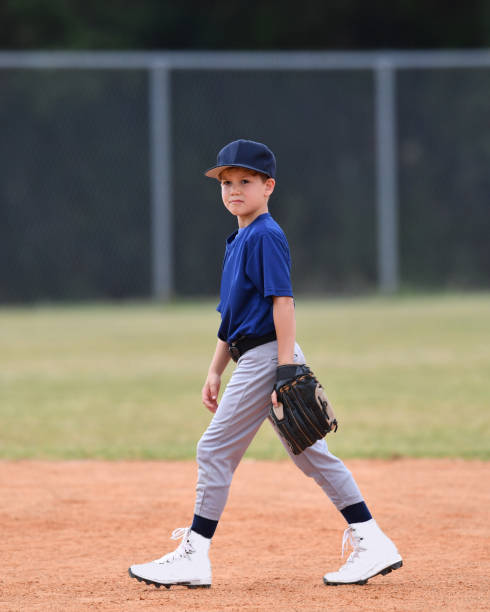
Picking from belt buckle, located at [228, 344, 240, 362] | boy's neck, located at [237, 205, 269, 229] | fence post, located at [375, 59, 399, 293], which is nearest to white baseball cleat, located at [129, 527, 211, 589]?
belt buckle, located at [228, 344, 240, 362]

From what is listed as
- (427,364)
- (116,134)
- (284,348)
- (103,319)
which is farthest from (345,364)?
(116,134)

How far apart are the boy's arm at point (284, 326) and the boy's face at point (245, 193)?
1.14 feet

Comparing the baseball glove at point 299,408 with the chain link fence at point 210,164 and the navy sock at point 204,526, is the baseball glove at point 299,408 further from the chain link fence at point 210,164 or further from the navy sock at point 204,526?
the chain link fence at point 210,164

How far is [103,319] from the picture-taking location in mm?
15070

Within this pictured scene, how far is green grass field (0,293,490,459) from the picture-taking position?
6844mm

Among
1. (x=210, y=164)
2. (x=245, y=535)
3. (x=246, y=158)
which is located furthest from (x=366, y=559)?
(x=210, y=164)

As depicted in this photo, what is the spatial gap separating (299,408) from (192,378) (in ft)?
20.9

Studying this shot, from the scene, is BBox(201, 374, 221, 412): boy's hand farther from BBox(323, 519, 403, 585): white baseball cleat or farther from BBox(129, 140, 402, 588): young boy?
BBox(323, 519, 403, 585): white baseball cleat

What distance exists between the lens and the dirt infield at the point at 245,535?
3359 millimetres

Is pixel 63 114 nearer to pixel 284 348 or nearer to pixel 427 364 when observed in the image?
pixel 427 364

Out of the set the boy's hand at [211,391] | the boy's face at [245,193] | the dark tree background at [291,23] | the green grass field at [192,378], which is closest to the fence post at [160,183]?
the green grass field at [192,378]

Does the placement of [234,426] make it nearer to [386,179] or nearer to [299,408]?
[299,408]

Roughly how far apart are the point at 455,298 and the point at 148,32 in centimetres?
912

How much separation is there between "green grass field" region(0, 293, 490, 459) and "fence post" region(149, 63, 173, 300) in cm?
55
